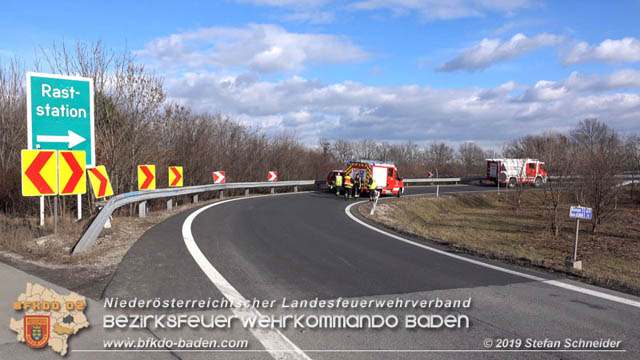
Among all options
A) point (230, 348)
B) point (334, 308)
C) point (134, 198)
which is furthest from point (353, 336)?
point (134, 198)

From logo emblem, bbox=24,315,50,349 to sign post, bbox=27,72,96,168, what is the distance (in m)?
6.47

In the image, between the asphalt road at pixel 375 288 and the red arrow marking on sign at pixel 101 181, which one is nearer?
the asphalt road at pixel 375 288

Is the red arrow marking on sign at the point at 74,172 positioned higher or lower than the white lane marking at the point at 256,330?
higher

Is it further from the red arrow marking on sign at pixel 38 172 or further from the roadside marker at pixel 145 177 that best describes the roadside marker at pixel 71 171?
the roadside marker at pixel 145 177

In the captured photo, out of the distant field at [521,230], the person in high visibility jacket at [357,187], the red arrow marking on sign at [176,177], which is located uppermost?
the red arrow marking on sign at [176,177]

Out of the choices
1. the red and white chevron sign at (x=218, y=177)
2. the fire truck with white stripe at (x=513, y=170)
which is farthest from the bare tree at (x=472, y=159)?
the red and white chevron sign at (x=218, y=177)

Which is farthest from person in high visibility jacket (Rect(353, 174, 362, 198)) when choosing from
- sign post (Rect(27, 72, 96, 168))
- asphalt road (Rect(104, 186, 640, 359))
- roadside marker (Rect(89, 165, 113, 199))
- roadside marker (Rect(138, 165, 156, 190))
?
sign post (Rect(27, 72, 96, 168))

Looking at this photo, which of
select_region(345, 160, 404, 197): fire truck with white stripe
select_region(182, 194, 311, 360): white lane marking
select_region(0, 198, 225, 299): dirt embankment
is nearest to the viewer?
select_region(182, 194, 311, 360): white lane marking

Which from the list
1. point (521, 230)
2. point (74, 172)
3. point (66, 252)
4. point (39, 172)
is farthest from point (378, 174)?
point (66, 252)

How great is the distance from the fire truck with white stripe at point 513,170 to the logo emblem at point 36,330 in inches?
1560

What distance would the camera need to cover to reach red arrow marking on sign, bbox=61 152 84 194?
31.6 feet

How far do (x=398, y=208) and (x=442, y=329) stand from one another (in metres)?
21.1

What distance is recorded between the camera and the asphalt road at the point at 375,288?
14.7 ft

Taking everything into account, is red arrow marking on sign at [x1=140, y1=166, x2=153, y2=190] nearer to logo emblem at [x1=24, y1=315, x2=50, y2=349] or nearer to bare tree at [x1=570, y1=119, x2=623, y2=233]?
logo emblem at [x1=24, y1=315, x2=50, y2=349]
